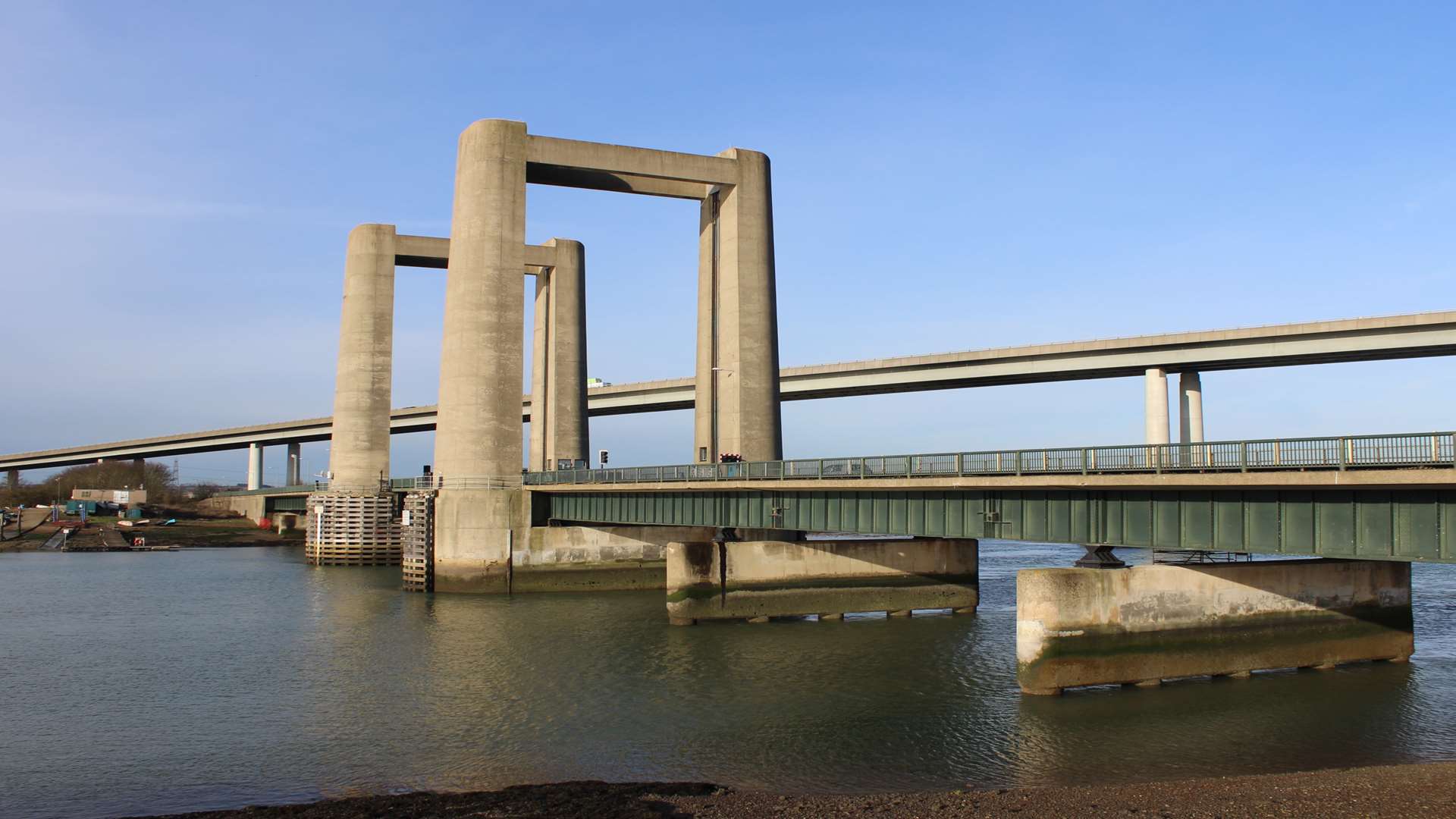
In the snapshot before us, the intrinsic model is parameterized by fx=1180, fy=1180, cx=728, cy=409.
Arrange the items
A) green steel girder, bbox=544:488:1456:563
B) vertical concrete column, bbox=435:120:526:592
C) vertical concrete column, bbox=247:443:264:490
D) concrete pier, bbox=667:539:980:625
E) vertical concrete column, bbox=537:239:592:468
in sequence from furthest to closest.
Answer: vertical concrete column, bbox=247:443:264:490 < vertical concrete column, bbox=537:239:592:468 < vertical concrete column, bbox=435:120:526:592 < concrete pier, bbox=667:539:980:625 < green steel girder, bbox=544:488:1456:563

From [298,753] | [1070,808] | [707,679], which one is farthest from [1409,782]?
[298,753]

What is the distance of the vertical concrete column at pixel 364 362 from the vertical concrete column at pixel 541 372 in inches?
470

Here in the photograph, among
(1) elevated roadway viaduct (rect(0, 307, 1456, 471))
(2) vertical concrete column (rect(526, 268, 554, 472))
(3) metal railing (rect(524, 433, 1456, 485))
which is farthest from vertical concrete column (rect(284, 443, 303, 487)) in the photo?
(3) metal railing (rect(524, 433, 1456, 485))

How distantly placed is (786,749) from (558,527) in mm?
37594

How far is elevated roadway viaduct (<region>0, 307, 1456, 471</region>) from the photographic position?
79.3 m

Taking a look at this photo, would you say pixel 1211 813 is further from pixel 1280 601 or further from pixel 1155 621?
pixel 1280 601

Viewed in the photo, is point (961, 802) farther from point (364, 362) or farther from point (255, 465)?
point (255, 465)

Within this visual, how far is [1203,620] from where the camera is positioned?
31.4m

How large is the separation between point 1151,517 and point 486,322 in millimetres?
39947

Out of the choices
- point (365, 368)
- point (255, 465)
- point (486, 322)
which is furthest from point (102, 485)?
point (486, 322)

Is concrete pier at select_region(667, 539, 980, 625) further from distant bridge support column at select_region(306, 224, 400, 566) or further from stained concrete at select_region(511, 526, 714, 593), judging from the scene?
distant bridge support column at select_region(306, 224, 400, 566)

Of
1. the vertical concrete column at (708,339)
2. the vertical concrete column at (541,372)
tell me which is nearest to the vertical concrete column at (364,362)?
the vertical concrete column at (541,372)

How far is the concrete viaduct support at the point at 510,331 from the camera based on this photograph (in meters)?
60.6

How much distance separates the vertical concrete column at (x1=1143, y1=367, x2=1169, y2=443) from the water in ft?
140
